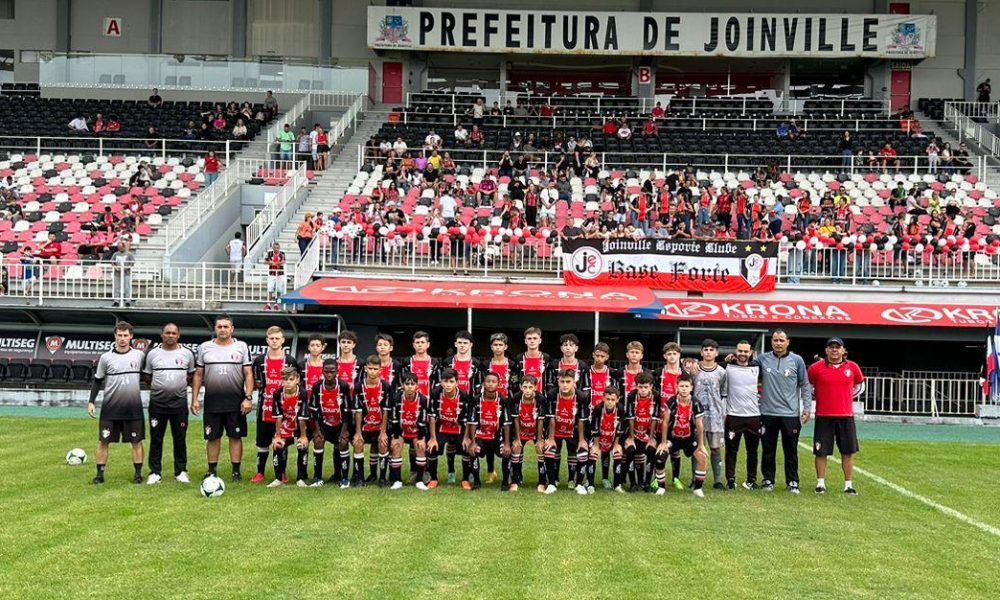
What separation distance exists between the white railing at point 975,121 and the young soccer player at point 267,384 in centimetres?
2829

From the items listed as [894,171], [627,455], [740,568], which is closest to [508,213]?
[894,171]

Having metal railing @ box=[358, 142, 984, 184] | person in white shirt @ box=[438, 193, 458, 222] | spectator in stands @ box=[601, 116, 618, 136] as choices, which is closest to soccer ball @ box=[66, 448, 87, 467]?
person in white shirt @ box=[438, 193, 458, 222]

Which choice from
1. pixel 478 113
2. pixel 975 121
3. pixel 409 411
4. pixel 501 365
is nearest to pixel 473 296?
pixel 501 365

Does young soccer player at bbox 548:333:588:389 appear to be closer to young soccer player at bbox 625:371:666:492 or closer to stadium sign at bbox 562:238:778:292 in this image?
young soccer player at bbox 625:371:666:492

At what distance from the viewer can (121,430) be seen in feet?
42.4

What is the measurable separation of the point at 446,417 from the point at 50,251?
56.9 ft

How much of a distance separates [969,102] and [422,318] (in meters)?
24.0

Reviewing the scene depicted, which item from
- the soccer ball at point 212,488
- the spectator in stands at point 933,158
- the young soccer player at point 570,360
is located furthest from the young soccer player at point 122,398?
the spectator in stands at point 933,158

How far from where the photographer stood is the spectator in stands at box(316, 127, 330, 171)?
113 ft

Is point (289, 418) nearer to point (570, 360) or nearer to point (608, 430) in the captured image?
point (570, 360)

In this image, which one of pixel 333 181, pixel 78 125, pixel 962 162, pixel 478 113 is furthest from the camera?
pixel 478 113

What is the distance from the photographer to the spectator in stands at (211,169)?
32.2m

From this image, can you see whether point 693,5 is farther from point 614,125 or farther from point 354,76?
point 354,76

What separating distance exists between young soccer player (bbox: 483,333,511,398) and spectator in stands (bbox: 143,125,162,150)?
24288 millimetres
